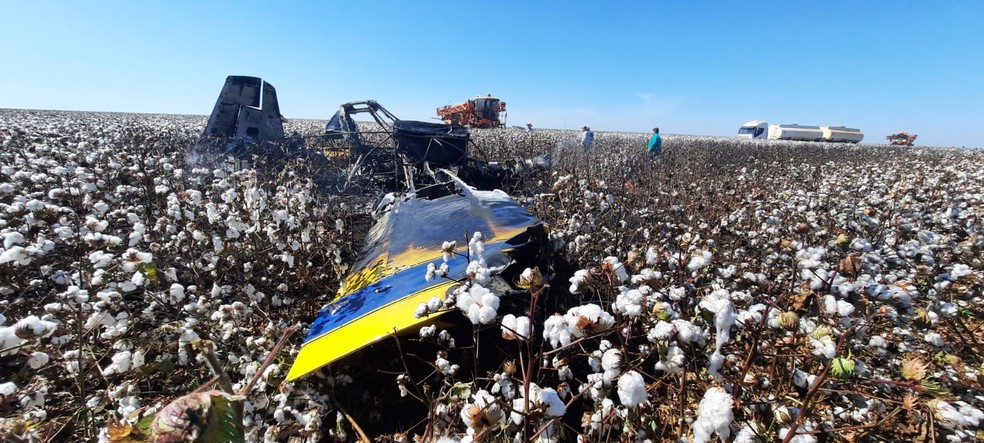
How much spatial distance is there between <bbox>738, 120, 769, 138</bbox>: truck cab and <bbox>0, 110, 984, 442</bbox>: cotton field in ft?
161

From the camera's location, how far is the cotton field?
1.41m

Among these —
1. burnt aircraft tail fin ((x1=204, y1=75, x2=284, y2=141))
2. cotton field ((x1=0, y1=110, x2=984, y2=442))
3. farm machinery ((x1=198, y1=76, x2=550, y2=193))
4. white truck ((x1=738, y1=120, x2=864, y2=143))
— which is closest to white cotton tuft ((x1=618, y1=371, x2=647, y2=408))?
cotton field ((x1=0, y1=110, x2=984, y2=442))

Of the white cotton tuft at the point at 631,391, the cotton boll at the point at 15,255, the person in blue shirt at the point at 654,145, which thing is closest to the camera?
the white cotton tuft at the point at 631,391

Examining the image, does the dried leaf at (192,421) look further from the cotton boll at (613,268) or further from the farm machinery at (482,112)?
the farm machinery at (482,112)

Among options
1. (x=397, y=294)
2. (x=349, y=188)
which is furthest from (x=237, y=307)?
(x=349, y=188)

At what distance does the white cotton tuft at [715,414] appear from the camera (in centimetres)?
109

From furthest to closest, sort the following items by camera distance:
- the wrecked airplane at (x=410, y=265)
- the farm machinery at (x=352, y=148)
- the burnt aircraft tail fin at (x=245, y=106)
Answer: the burnt aircraft tail fin at (x=245, y=106), the farm machinery at (x=352, y=148), the wrecked airplane at (x=410, y=265)

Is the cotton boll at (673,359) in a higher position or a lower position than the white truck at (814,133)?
lower

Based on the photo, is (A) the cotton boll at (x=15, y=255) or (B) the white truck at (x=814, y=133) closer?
(A) the cotton boll at (x=15, y=255)

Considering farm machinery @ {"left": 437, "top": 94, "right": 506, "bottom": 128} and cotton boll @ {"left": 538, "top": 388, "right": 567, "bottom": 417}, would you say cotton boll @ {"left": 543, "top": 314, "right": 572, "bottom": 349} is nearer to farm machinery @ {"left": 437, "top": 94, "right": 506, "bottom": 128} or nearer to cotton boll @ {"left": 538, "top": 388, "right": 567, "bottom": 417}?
cotton boll @ {"left": 538, "top": 388, "right": 567, "bottom": 417}

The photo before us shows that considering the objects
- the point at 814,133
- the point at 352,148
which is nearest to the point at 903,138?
the point at 814,133

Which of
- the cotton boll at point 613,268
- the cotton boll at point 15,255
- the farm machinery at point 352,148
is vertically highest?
the farm machinery at point 352,148

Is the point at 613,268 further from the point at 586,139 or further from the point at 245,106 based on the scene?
the point at 586,139

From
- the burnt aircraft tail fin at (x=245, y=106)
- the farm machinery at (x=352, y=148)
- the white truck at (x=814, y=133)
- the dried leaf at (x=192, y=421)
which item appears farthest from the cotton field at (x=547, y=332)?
the white truck at (x=814, y=133)
